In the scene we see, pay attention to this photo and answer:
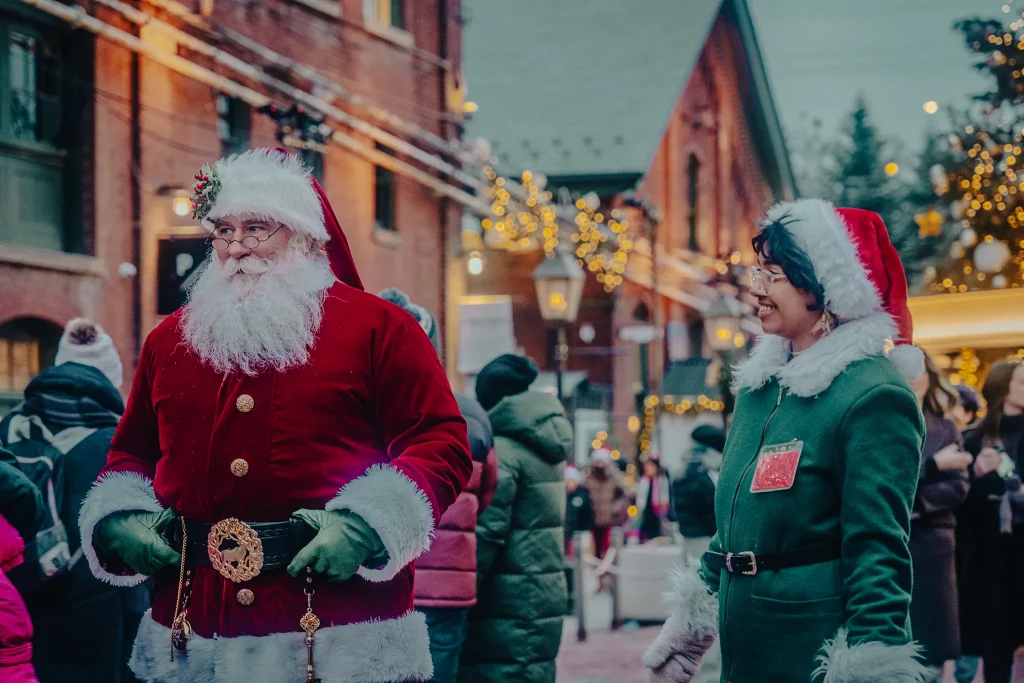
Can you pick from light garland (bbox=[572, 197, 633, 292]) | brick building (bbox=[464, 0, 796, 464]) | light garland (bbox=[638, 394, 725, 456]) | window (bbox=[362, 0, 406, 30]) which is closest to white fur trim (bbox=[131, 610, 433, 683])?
window (bbox=[362, 0, 406, 30])

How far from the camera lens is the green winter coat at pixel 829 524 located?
11.7ft

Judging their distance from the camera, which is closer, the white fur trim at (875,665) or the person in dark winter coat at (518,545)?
the white fur trim at (875,665)

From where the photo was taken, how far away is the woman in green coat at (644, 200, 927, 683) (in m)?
3.60

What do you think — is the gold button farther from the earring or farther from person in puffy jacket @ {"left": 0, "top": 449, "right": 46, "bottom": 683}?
the earring

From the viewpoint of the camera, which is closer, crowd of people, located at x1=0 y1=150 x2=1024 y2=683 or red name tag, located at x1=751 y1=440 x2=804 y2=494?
crowd of people, located at x1=0 y1=150 x2=1024 y2=683

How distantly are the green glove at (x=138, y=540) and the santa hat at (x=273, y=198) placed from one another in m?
0.78

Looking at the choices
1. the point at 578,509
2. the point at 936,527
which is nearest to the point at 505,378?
the point at 936,527

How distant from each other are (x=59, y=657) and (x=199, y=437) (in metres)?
2.44

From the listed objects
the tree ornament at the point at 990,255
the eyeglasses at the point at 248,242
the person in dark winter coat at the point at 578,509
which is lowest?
the person in dark winter coat at the point at 578,509

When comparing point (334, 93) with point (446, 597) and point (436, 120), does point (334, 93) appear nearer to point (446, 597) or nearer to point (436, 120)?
point (436, 120)

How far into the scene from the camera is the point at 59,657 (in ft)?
18.1

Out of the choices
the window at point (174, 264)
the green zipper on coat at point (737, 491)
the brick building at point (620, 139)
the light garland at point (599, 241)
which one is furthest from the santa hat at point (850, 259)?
the brick building at point (620, 139)

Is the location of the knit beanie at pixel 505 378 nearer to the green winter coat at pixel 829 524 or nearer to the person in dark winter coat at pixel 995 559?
the green winter coat at pixel 829 524

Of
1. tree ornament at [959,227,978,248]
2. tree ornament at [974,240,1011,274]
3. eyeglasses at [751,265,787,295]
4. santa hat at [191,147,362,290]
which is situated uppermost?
tree ornament at [959,227,978,248]
